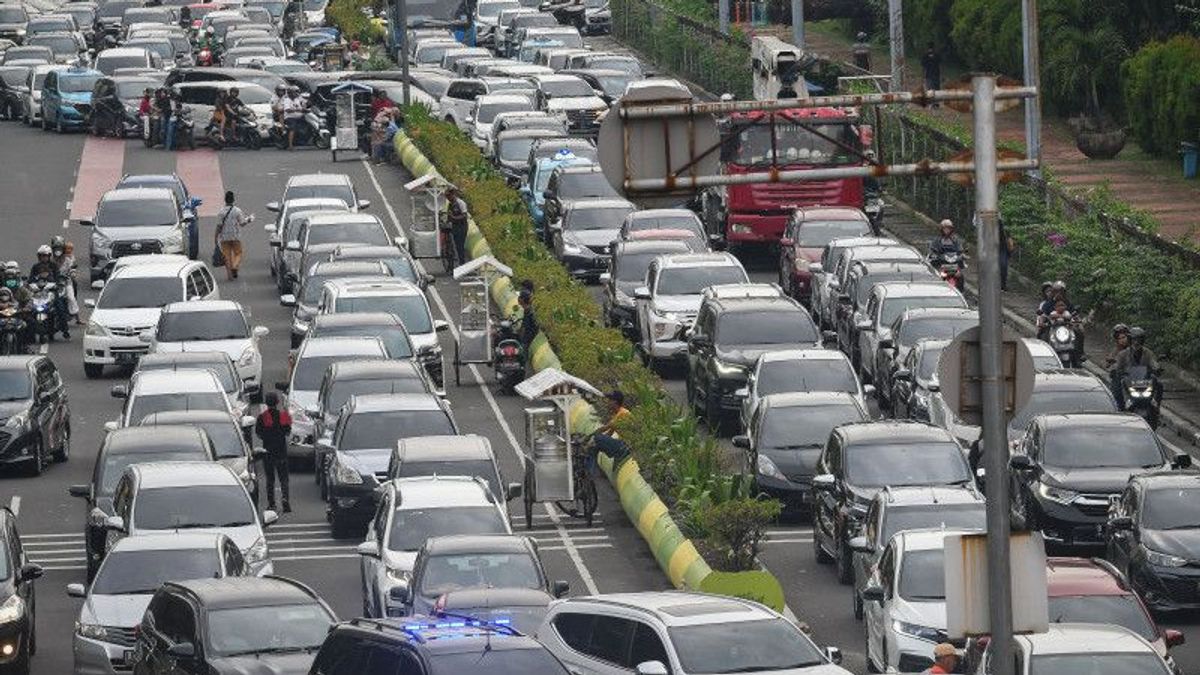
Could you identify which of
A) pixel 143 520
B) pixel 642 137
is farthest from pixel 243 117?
pixel 642 137

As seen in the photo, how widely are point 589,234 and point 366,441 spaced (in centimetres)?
1758

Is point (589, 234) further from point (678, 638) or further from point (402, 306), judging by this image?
point (678, 638)

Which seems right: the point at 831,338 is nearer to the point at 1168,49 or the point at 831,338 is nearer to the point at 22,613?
the point at 22,613

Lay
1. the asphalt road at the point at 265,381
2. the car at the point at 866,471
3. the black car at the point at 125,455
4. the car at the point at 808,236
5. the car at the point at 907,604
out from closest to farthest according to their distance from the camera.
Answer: the car at the point at 907,604 < the car at the point at 866,471 < the black car at the point at 125,455 < the asphalt road at the point at 265,381 < the car at the point at 808,236

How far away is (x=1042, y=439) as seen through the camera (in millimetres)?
34094

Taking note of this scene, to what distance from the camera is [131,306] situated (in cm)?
4762

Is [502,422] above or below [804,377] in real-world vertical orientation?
below

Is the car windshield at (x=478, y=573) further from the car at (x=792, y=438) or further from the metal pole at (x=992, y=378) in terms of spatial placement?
the metal pole at (x=992, y=378)

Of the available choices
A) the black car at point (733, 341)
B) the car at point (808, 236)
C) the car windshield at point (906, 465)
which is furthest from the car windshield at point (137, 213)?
the car windshield at point (906, 465)

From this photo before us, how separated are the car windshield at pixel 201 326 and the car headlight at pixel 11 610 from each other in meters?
16.9

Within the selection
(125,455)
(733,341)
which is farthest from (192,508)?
(733,341)

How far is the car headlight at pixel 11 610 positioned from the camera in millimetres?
28031

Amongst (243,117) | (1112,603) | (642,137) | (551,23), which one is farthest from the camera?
(551,23)

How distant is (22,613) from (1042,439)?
1172 cm
